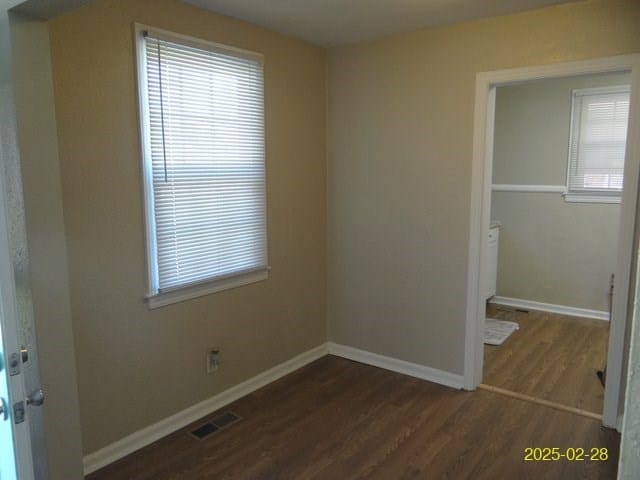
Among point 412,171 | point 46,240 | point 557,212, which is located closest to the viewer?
point 46,240

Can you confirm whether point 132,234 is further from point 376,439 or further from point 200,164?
point 376,439

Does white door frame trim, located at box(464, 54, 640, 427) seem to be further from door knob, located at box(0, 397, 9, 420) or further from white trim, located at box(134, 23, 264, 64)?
door knob, located at box(0, 397, 9, 420)

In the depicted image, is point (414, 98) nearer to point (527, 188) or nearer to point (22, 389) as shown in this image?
point (527, 188)

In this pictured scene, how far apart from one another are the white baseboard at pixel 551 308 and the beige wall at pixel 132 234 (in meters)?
2.81

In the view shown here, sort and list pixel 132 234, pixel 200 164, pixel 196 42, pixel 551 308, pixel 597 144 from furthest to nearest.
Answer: pixel 551 308 < pixel 597 144 < pixel 200 164 < pixel 196 42 < pixel 132 234

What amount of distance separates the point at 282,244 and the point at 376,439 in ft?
4.74

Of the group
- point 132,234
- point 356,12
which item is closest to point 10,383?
point 132,234

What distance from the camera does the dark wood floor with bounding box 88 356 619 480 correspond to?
2445mm

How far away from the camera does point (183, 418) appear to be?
9.39 ft

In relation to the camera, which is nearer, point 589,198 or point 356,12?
point 356,12

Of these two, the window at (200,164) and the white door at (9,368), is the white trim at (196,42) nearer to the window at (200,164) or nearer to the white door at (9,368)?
the window at (200,164)

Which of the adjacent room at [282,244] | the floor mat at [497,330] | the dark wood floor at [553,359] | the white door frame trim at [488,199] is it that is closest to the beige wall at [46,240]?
the adjacent room at [282,244]

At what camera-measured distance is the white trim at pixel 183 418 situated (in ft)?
8.13

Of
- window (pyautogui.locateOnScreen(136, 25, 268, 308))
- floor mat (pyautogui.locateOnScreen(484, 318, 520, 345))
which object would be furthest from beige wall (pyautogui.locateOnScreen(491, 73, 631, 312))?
window (pyautogui.locateOnScreen(136, 25, 268, 308))
